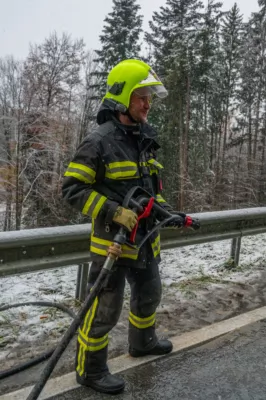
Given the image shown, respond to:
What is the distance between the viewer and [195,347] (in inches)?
118

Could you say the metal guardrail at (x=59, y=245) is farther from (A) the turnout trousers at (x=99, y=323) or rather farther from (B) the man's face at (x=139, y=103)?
(B) the man's face at (x=139, y=103)

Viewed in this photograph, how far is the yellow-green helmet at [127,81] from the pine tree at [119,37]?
23.4 metres

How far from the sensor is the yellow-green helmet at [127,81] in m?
2.52

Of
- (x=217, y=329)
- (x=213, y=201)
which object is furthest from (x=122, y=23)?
(x=217, y=329)

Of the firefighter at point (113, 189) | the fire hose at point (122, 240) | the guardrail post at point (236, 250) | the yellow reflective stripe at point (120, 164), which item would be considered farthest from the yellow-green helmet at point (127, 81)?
the guardrail post at point (236, 250)

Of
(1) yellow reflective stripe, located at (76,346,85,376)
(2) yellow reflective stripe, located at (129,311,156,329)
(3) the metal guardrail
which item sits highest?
(3) the metal guardrail

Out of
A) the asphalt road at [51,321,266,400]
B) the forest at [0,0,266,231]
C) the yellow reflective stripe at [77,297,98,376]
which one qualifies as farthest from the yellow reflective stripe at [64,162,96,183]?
the forest at [0,0,266,231]

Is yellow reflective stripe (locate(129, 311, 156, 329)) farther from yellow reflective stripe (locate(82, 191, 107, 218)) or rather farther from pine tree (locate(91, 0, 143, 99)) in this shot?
pine tree (locate(91, 0, 143, 99))

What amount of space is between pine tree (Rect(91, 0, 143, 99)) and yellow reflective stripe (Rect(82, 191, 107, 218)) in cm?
2383

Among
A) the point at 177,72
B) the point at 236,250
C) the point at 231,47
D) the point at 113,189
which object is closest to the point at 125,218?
the point at 113,189

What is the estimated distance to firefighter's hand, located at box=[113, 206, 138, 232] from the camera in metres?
2.28

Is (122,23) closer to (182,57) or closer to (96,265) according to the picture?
(182,57)

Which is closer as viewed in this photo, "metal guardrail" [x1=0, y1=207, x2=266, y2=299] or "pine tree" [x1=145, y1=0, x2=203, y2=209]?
"metal guardrail" [x1=0, y1=207, x2=266, y2=299]

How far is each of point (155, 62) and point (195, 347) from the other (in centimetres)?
2864
